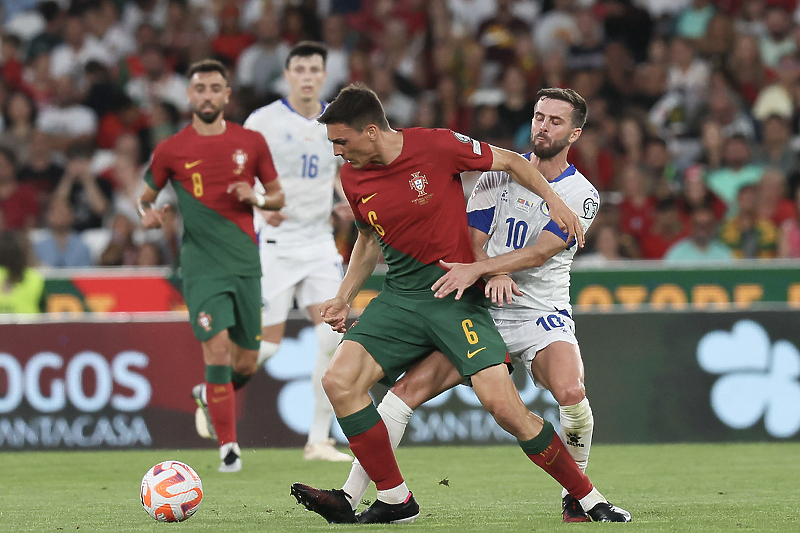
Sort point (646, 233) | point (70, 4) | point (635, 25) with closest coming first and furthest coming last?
point (646, 233), point (635, 25), point (70, 4)

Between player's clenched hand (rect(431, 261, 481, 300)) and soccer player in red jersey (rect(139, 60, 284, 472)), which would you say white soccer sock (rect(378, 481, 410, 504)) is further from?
soccer player in red jersey (rect(139, 60, 284, 472))

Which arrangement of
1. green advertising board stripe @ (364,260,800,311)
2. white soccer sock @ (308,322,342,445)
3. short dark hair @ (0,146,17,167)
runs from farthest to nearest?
short dark hair @ (0,146,17,167) < green advertising board stripe @ (364,260,800,311) < white soccer sock @ (308,322,342,445)

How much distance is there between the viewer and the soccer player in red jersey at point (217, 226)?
25.3ft

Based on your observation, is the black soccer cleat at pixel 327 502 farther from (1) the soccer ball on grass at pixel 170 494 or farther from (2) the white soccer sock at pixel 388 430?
(1) the soccer ball on grass at pixel 170 494

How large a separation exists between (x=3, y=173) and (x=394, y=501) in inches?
387

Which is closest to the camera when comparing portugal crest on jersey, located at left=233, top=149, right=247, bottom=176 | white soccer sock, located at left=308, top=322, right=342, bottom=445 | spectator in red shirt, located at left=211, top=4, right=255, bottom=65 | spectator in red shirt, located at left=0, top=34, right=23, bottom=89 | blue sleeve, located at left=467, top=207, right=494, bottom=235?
blue sleeve, located at left=467, top=207, right=494, bottom=235

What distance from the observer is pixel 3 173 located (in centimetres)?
1380

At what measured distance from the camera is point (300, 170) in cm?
873

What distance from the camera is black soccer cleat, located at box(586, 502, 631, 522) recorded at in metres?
5.29

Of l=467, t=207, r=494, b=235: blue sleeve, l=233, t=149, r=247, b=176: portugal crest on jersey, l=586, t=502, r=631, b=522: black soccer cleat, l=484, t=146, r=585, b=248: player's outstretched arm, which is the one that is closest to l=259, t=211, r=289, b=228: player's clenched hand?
l=233, t=149, r=247, b=176: portugal crest on jersey

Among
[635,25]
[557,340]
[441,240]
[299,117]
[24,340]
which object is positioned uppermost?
[635,25]

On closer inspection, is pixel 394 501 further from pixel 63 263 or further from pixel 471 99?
pixel 471 99

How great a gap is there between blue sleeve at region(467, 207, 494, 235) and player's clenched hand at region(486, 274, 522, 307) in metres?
0.49

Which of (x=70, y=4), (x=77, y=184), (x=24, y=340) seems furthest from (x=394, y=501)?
(x=70, y=4)
